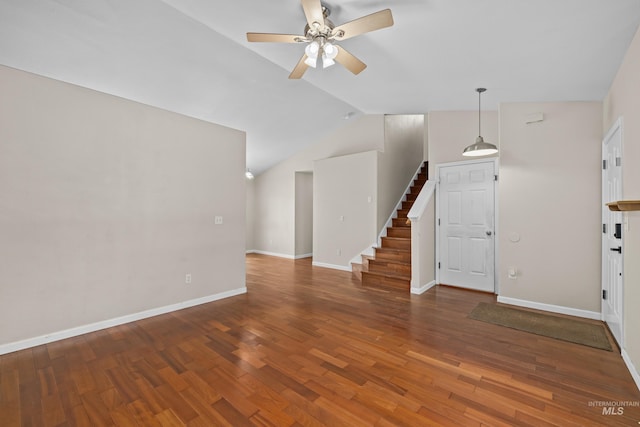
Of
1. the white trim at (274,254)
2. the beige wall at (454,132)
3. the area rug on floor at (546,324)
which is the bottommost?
the area rug on floor at (546,324)

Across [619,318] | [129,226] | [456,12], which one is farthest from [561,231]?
[129,226]

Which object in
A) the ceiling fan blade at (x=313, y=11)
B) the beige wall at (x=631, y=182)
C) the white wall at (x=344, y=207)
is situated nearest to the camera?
the ceiling fan blade at (x=313, y=11)

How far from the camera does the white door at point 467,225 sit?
4.45 m

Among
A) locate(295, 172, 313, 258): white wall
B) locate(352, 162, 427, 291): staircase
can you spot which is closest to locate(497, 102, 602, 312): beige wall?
locate(352, 162, 427, 291): staircase

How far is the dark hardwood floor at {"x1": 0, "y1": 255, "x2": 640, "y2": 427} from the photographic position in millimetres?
1814

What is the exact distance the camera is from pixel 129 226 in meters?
3.35

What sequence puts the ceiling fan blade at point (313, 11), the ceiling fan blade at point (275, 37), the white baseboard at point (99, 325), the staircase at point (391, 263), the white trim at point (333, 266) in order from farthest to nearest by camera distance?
the white trim at point (333, 266) → the staircase at point (391, 263) → the white baseboard at point (99, 325) → the ceiling fan blade at point (275, 37) → the ceiling fan blade at point (313, 11)

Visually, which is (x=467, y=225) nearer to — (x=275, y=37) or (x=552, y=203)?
(x=552, y=203)

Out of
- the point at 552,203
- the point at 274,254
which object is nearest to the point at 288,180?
the point at 274,254

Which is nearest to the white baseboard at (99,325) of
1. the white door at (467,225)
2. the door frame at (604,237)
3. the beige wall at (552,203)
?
the white door at (467,225)

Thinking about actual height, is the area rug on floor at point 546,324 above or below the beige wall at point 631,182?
below

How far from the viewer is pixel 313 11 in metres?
2.10

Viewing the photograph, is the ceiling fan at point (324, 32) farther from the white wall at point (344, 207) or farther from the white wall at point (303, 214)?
the white wall at point (303, 214)

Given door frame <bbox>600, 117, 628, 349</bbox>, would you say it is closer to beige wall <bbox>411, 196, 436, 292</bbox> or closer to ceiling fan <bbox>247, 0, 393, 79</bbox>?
beige wall <bbox>411, 196, 436, 292</bbox>
